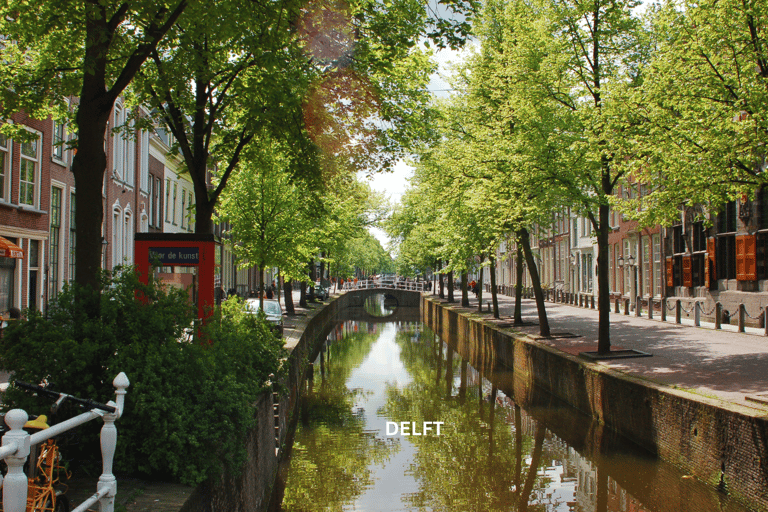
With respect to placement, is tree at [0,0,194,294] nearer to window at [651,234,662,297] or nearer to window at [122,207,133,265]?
window at [122,207,133,265]

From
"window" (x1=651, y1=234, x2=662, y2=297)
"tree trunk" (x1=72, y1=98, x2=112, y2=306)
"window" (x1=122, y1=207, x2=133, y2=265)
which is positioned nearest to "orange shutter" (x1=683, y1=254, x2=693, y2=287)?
"window" (x1=651, y1=234, x2=662, y2=297)

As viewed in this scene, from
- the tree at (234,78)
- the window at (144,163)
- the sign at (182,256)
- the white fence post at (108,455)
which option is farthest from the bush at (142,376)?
the window at (144,163)

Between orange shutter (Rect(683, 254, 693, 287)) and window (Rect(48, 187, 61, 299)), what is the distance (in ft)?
78.9

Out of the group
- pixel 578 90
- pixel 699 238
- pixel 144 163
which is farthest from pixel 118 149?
pixel 699 238

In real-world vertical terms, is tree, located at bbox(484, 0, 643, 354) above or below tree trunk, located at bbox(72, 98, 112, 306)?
above

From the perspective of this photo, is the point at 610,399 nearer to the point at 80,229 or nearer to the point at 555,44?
the point at 555,44

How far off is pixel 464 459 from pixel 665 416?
149 inches

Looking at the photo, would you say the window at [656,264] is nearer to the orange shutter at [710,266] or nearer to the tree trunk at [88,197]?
the orange shutter at [710,266]

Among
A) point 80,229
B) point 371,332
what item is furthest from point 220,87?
point 371,332

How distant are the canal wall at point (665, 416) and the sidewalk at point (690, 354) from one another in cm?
45

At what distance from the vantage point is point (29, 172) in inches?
774

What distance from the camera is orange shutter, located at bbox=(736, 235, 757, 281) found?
22297 mm

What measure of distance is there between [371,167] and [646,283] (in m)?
23.4

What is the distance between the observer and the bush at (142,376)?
5.68m
